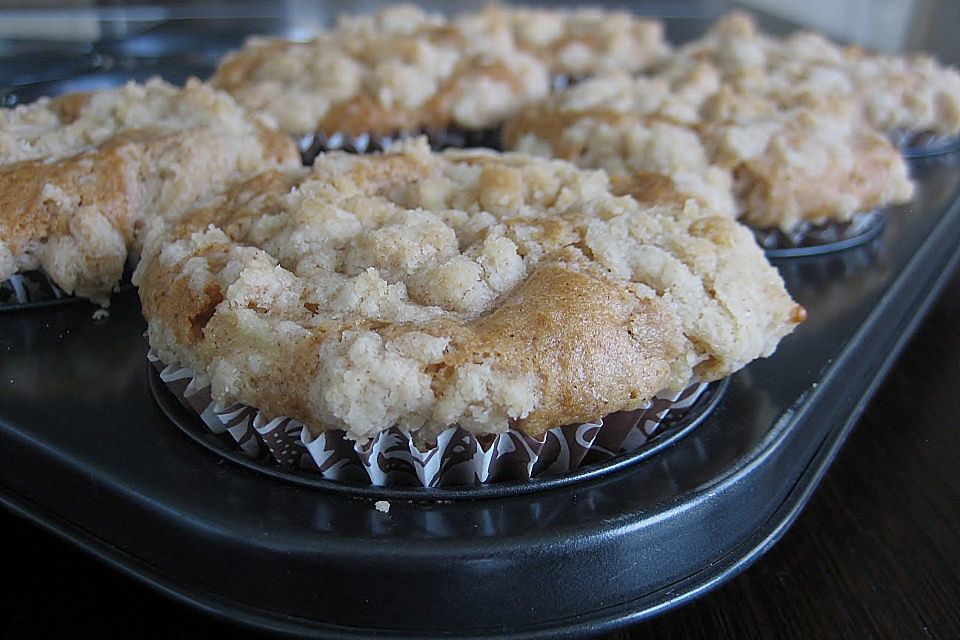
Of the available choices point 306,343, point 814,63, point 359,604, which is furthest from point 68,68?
point 814,63

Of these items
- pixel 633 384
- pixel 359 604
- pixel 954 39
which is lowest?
pixel 954 39

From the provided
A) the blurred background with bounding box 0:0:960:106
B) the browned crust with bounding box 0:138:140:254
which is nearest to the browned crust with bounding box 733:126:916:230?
the browned crust with bounding box 0:138:140:254

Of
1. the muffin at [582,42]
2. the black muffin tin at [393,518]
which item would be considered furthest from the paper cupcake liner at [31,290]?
the muffin at [582,42]

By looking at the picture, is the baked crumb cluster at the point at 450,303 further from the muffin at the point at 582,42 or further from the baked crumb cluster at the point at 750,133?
the muffin at the point at 582,42

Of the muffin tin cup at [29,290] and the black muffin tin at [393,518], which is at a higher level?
the muffin tin cup at [29,290]

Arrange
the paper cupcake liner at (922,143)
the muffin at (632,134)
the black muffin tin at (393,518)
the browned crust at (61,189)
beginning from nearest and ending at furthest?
the black muffin tin at (393,518) < the browned crust at (61,189) < the muffin at (632,134) < the paper cupcake liner at (922,143)

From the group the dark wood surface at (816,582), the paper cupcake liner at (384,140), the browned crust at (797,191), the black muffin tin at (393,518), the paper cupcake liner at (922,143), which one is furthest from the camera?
the paper cupcake liner at (922,143)

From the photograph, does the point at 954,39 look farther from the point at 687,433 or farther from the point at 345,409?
the point at 345,409
